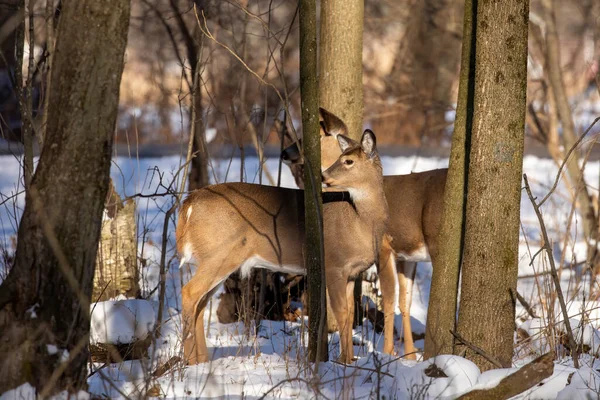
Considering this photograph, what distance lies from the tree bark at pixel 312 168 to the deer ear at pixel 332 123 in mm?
2209

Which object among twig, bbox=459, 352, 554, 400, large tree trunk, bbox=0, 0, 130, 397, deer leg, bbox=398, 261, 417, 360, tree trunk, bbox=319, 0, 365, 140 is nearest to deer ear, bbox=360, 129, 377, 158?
tree trunk, bbox=319, 0, 365, 140

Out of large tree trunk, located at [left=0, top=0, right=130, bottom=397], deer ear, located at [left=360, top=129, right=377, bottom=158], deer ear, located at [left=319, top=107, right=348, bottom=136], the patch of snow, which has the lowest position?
the patch of snow

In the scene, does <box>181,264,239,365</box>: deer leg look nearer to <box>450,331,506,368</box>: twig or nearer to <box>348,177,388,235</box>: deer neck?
<box>348,177,388,235</box>: deer neck

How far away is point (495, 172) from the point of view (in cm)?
466

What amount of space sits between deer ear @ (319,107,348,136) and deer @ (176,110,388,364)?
46 cm

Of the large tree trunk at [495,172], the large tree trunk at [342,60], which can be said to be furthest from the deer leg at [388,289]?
the large tree trunk at [495,172]

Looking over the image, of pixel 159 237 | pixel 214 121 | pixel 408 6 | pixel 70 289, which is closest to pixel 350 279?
pixel 70 289

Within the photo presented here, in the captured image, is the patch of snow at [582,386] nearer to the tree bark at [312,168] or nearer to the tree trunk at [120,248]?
the tree bark at [312,168]

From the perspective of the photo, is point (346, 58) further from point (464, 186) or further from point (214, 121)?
point (214, 121)

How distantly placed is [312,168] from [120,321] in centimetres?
232

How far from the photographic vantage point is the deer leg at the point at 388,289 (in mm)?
7219

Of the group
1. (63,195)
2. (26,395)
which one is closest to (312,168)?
(63,195)

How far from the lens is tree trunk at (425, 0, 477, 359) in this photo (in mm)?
5293

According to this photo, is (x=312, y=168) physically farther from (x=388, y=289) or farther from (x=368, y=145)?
(x=388, y=289)
